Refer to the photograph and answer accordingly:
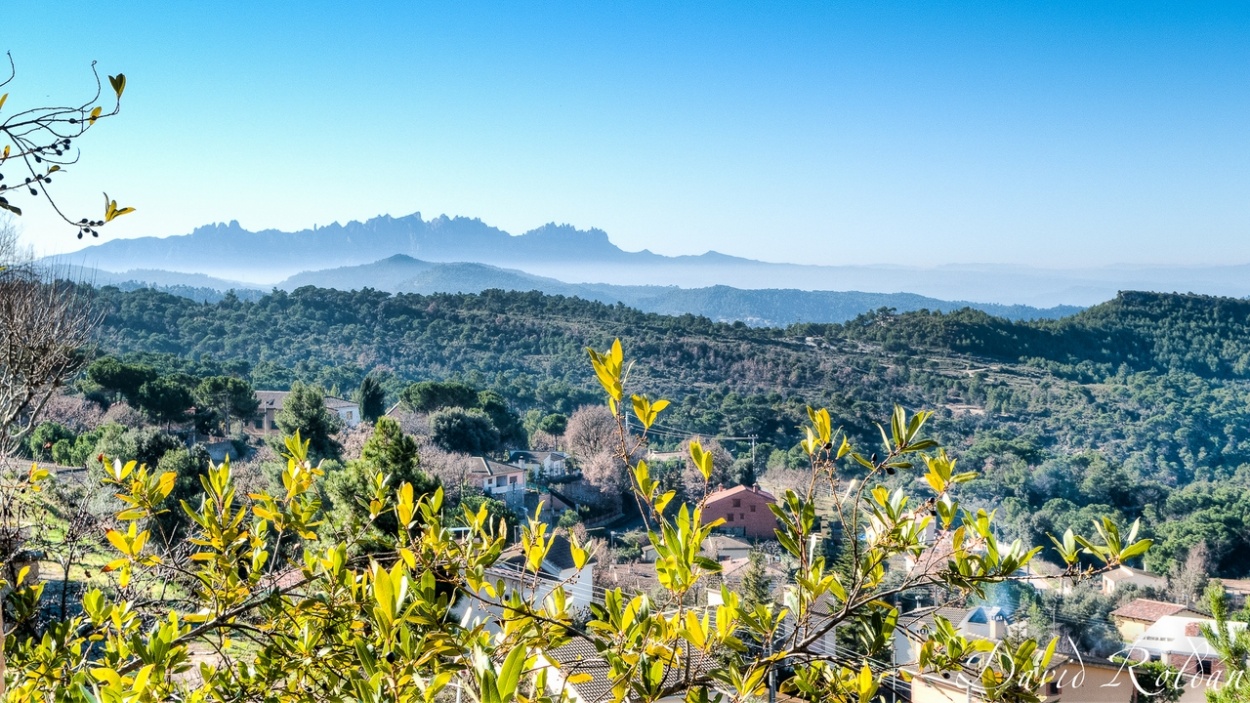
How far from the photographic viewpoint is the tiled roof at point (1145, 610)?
15648 millimetres

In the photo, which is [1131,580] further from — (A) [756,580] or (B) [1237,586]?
(A) [756,580]

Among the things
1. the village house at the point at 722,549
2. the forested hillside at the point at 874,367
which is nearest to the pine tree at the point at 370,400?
the forested hillside at the point at 874,367

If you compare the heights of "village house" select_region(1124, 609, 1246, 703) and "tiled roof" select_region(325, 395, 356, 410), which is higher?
"tiled roof" select_region(325, 395, 356, 410)

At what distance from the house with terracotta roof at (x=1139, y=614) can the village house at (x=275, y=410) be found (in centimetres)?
1895

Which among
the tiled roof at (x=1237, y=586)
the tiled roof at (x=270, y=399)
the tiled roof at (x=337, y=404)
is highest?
the tiled roof at (x=270, y=399)

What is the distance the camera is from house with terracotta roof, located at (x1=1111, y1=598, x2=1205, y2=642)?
51.0 ft

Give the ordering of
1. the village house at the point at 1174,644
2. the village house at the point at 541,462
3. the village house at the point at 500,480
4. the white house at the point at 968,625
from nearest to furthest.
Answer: the white house at the point at 968,625
the village house at the point at 1174,644
the village house at the point at 500,480
the village house at the point at 541,462

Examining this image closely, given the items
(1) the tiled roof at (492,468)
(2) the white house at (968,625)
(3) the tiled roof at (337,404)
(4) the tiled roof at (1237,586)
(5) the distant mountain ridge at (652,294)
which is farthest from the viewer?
(5) the distant mountain ridge at (652,294)

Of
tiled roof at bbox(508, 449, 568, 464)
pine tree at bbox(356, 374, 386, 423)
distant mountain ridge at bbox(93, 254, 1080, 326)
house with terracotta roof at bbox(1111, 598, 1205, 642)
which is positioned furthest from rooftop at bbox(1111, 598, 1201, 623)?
distant mountain ridge at bbox(93, 254, 1080, 326)

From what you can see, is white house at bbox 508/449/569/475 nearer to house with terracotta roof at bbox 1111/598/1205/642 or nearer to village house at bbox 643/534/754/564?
village house at bbox 643/534/754/564

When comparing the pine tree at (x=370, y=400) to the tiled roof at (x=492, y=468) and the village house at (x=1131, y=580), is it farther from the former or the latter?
the village house at (x=1131, y=580)

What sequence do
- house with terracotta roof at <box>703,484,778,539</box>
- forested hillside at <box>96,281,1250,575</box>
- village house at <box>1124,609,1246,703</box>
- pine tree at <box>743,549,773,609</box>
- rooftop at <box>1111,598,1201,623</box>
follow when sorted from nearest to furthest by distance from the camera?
village house at <box>1124,609,1246,703</box>, pine tree at <box>743,549,773,609</box>, rooftop at <box>1111,598,1201,623</box>, house with terracotta roof at <box>703,484,778,539</box>, forested hillside at <box>96,281,1250,575</box>

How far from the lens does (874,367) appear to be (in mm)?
42812

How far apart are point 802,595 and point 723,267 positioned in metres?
147
